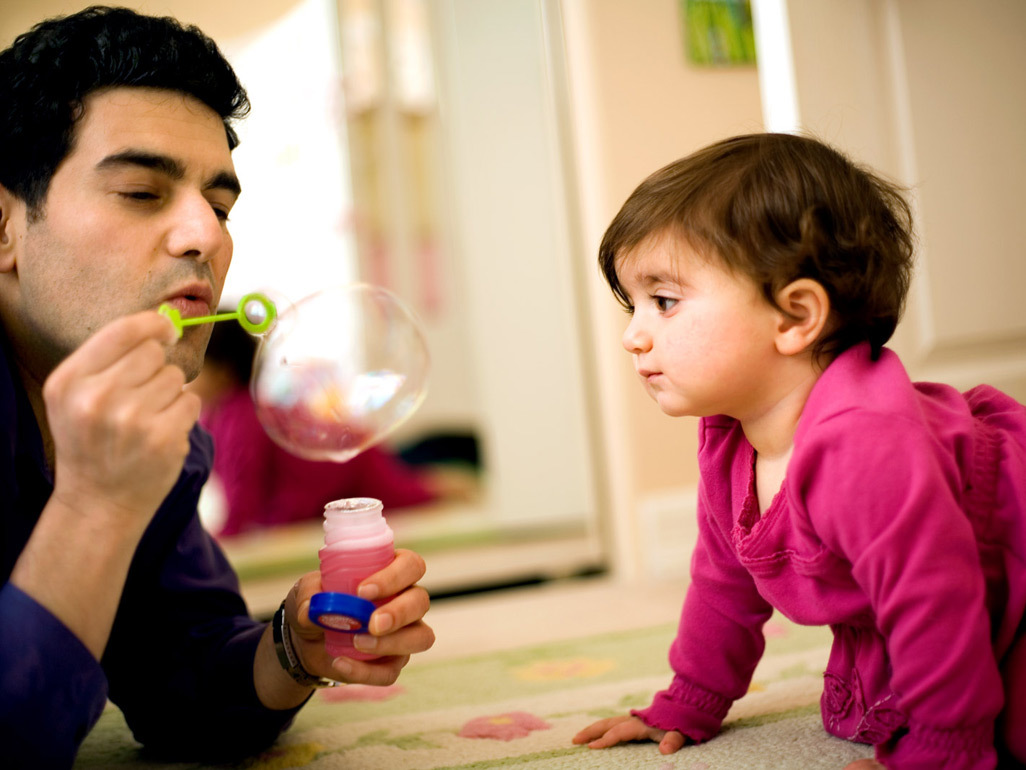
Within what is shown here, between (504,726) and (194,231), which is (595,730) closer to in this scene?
(504,726)

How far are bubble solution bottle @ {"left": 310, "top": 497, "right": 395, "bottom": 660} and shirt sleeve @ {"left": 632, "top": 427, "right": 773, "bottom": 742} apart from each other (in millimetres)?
312

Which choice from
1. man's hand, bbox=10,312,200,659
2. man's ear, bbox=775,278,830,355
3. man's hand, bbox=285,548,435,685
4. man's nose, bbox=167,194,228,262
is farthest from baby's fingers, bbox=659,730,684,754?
man's nose, bbox=167,194,228,262

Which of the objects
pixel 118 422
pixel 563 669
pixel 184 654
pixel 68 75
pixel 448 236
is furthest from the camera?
pixel 448 236

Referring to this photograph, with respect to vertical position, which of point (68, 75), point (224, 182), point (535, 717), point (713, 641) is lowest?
point (535, 717)

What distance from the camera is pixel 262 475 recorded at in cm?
258

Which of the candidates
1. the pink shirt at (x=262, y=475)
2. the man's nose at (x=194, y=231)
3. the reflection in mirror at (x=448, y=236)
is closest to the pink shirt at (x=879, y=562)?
the man's nose at (x=194, y=231)

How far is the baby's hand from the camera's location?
906mm

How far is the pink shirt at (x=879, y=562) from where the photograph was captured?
0.70 meters

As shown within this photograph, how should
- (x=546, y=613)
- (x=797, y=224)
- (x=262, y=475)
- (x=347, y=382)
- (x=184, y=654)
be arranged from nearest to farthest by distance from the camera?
(x=797, y=224) → (x=184, y=654) → (x=347, y=382) → (x=546, y=613) → (x=262, y=475)

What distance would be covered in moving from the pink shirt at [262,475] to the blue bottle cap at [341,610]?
1.71 m

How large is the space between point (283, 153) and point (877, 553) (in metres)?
3.34

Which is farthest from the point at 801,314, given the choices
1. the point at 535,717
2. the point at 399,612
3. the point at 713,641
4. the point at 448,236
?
the point at 448,236

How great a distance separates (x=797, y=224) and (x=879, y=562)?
292 mm

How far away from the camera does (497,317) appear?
105 inches
